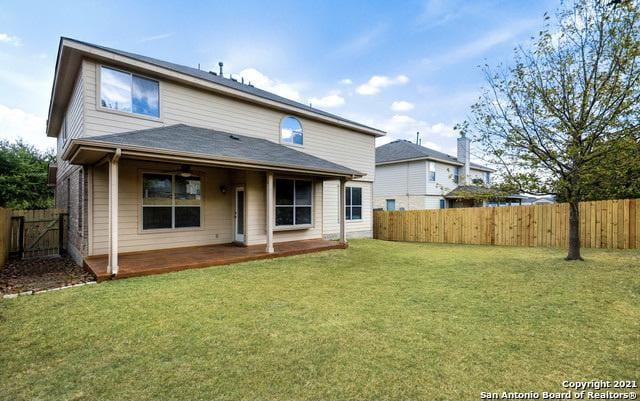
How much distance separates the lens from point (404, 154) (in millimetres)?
21125

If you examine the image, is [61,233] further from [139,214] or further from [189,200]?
[189,200]

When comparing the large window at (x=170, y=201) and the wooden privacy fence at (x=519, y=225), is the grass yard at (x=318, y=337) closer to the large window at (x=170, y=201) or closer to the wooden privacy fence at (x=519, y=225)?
the large window at (x=170, y=201)

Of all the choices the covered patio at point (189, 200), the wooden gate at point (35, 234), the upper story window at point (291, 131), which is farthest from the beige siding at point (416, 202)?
the wooden gate at point (35, 234)

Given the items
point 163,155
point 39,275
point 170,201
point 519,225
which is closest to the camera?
point 163,155

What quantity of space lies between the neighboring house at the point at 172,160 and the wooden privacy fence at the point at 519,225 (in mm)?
4660

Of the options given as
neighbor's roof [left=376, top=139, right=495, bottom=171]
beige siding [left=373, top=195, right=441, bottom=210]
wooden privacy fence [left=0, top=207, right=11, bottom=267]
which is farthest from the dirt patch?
neighbor's roof [left=376, top=139, right=495, bottom=171]

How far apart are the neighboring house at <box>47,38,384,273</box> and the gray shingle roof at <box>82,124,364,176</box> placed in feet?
0.11

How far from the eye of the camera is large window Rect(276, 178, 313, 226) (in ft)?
32.6

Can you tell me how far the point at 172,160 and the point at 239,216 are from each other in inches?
138

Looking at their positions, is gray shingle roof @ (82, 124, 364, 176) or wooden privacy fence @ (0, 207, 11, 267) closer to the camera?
gray shingle roof @ (82, 124, 364, 176)

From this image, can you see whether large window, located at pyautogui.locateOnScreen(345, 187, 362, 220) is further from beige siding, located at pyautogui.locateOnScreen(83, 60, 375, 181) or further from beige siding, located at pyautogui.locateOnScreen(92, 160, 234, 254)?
beige siding, located at pyautogui.locateOnScreen(92, 160, 234, 254)

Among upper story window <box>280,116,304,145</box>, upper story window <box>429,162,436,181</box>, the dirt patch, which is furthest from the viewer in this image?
upper story window <box>429,162,436,181</box>

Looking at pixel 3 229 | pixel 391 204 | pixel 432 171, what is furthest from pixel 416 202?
pixel 3 229

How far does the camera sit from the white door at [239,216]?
9461 mm
